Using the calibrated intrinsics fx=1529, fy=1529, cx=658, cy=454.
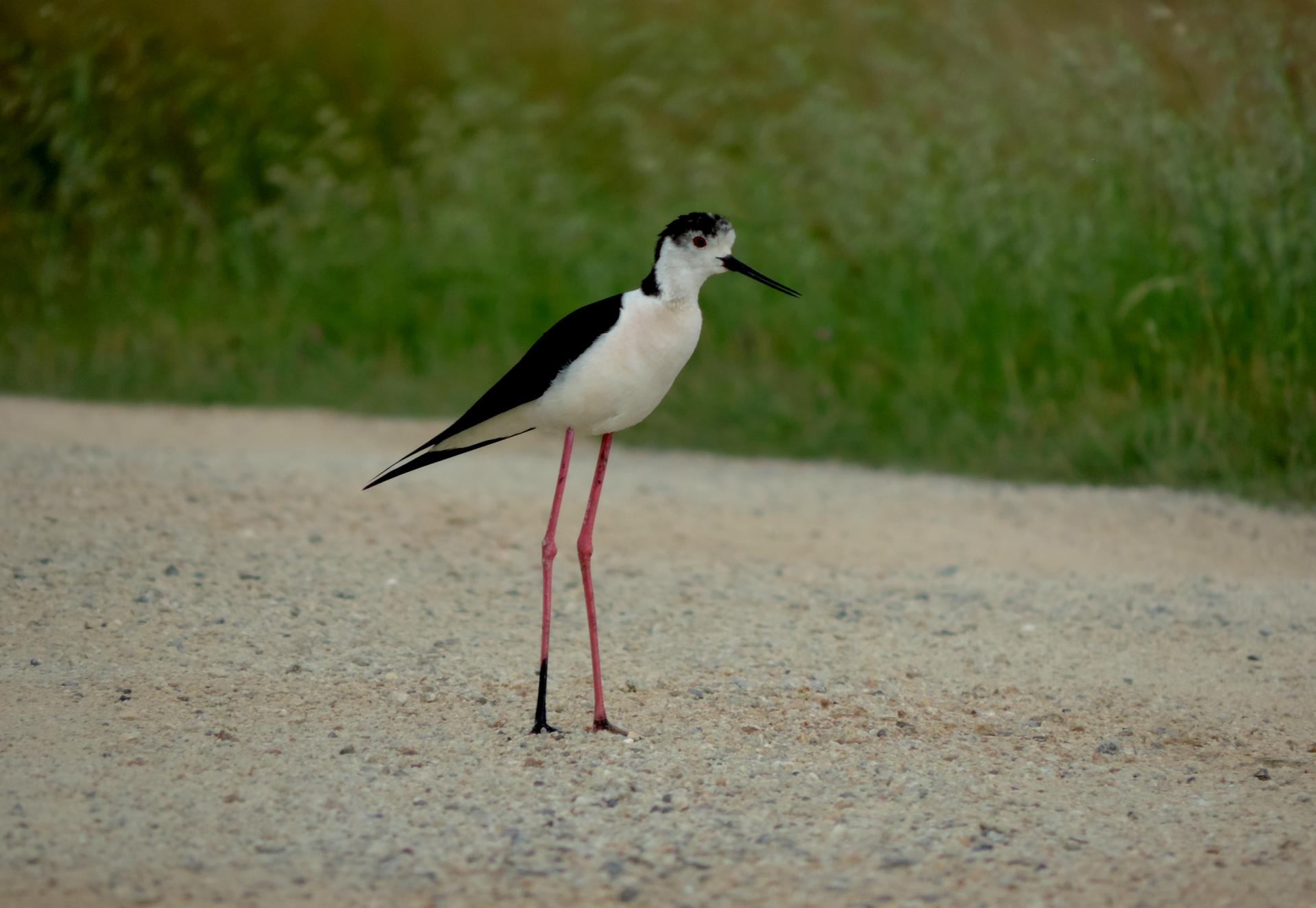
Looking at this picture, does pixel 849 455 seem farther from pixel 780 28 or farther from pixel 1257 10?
pixel 780 28

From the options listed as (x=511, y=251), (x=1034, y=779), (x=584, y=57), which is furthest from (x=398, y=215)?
(x=1034, y=779)

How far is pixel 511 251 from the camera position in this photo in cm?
970

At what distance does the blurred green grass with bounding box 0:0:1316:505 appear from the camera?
7.25 meters

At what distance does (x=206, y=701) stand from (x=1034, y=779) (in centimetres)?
206

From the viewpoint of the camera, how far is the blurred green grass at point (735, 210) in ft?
23.8

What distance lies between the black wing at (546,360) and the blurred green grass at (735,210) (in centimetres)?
384

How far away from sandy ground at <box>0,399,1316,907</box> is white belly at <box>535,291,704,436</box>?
84 cm

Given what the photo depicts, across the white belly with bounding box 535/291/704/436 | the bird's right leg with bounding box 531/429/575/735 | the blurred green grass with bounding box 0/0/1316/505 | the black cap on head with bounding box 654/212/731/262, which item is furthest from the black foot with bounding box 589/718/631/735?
the blurred green grass with bounding box 0/0/1316/505

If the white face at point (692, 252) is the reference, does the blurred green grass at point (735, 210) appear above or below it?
above

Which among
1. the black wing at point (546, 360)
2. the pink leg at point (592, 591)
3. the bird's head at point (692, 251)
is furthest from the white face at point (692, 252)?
the pink leg at point (592, 591)

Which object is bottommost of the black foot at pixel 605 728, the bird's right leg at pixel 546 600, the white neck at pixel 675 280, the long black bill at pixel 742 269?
the black foot at pixel 605 728

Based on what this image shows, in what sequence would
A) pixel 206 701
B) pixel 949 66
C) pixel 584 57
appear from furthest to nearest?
pixel 584 57, pixel 949 66, pixel 206 701

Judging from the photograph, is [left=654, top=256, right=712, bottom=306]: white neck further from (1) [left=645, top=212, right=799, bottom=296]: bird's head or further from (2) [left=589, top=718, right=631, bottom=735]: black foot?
(2) [left=589, top=718, right=631, bottom=735]: black foot

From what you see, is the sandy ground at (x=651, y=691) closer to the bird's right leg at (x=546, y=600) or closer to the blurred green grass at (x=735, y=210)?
the bird's right leg at (x=546, y=600)
